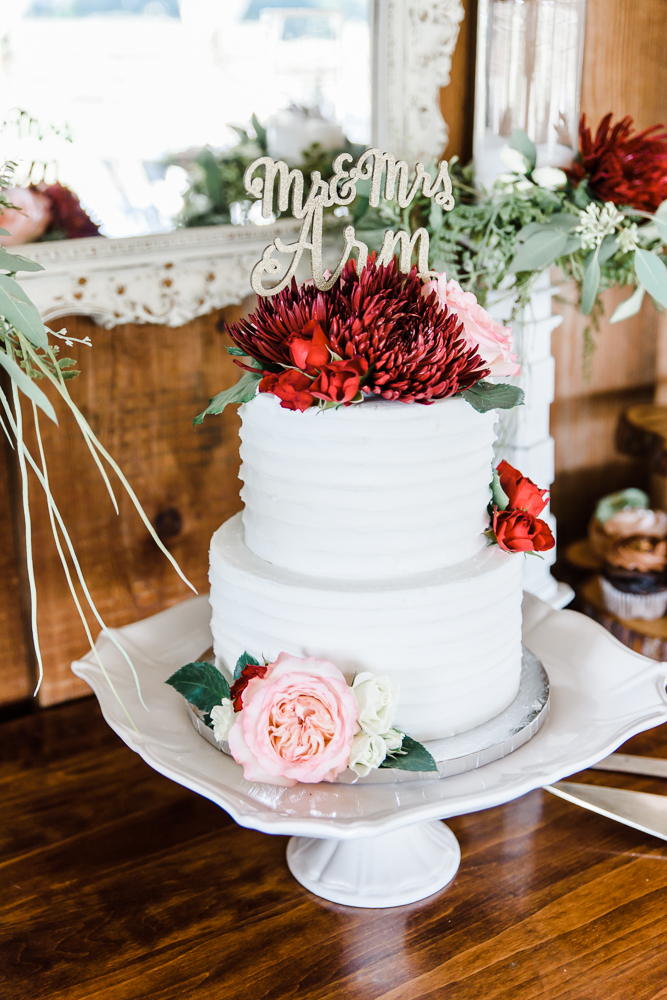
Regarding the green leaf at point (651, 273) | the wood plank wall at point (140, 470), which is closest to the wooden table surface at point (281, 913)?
the wood plank wall at point (140, 470)

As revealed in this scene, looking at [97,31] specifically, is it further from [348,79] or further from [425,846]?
[425,846]

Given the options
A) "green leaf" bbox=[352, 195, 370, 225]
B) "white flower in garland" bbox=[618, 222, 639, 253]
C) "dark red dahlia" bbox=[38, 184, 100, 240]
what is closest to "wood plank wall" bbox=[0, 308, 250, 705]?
"dark red dahlia" bbox=[38, 184, 100, 240]

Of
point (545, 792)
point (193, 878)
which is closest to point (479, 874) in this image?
point (545, 792)

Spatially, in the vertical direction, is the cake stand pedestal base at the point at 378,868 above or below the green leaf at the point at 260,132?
below

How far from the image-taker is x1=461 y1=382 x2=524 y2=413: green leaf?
33.5 inches

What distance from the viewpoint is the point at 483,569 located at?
882 millimetres

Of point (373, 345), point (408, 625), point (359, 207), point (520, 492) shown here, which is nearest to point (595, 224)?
point (359, 207)

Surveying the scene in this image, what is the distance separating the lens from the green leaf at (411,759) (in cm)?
82

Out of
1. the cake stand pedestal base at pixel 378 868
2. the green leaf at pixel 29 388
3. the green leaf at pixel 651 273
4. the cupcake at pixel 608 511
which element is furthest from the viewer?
the cupcake at pixel 608 511

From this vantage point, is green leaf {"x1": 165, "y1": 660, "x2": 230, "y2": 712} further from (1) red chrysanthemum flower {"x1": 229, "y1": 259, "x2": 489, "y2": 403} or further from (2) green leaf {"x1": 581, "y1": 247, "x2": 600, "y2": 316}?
(2) green leaf {"x1": 581, "y1": 247, "x2": 600, "y2": 316}

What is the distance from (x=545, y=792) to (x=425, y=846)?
217 mm

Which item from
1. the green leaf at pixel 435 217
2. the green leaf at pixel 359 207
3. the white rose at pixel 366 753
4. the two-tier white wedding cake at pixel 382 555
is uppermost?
the green leaf at pixel 359 207

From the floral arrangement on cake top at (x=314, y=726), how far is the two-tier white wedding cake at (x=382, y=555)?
0.04 metres

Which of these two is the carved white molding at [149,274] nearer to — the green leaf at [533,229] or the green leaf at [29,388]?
the green leaf at [533,229]
